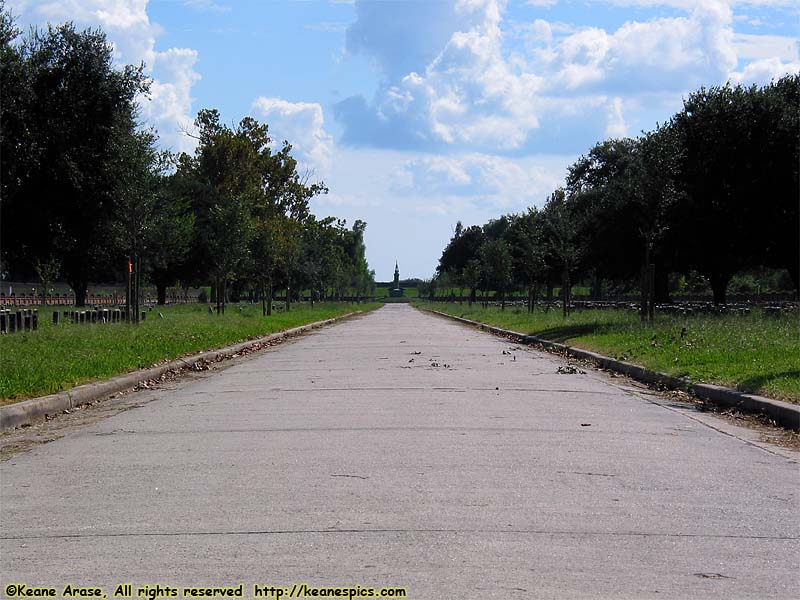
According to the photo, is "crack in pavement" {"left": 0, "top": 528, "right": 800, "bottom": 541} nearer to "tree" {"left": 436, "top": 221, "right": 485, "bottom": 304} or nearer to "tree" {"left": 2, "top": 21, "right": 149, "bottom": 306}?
"tree" {"left": 2, "top": 21, "right": 149, "bottom": 306}

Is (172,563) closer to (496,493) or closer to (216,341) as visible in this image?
(496,493)

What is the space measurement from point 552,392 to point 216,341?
38.4 ft

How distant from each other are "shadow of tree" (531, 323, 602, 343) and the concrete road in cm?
1465

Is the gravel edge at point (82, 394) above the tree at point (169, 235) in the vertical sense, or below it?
below

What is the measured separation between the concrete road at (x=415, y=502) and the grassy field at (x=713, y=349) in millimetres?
2014

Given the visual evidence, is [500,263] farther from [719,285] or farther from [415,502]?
[415,502]

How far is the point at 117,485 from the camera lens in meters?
6.87

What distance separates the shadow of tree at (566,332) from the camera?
86.0 ft

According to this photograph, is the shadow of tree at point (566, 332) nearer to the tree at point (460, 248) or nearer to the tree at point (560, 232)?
the tree at point (560, 232)

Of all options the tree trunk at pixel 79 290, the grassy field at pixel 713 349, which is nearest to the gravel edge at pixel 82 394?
the grassy field at pixel 713 349

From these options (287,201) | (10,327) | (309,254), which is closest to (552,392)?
(10,327)

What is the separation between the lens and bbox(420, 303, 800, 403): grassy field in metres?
12.8

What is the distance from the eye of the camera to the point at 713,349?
16.8 m

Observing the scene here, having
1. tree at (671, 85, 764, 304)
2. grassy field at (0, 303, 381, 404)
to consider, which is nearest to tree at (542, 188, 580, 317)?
tree at (671, 85, 764, 304)
